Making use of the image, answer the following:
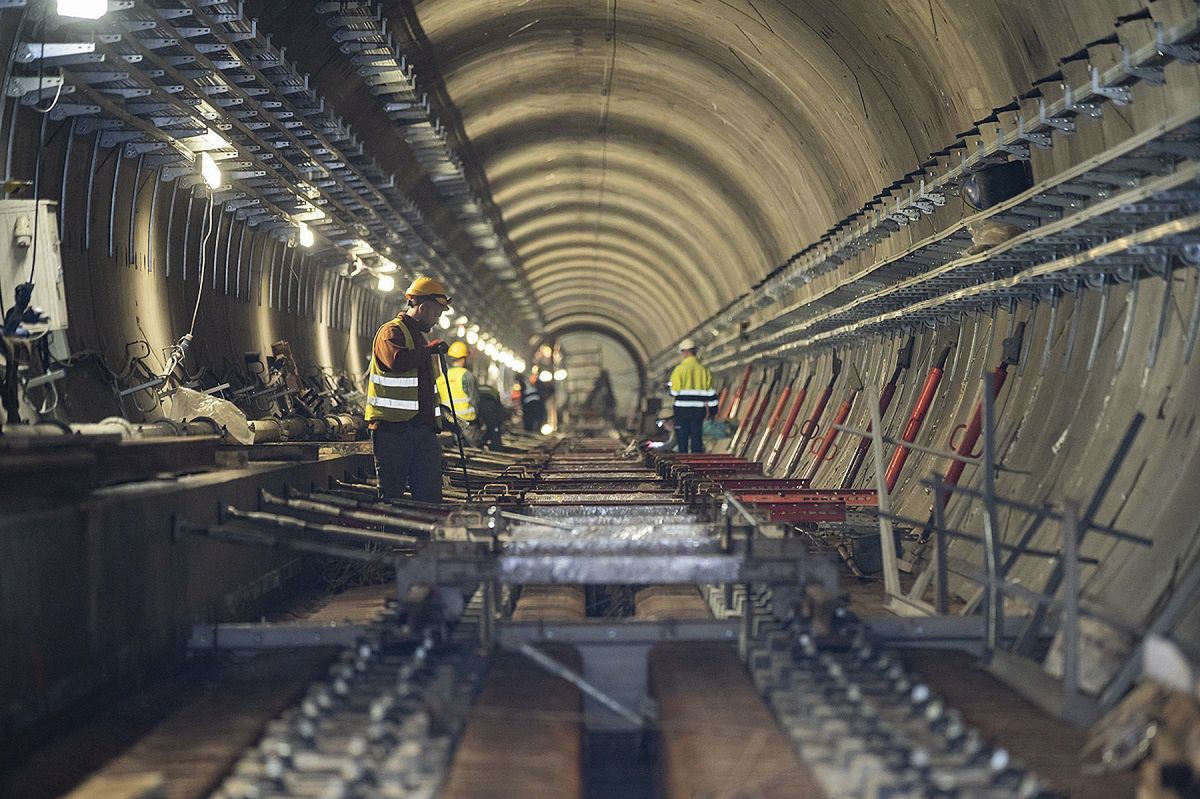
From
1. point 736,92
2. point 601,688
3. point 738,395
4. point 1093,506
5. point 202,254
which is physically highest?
point 736,92

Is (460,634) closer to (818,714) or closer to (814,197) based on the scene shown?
(818,714)

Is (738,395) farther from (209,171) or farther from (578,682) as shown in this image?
(578,682)

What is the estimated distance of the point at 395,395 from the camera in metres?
10.1

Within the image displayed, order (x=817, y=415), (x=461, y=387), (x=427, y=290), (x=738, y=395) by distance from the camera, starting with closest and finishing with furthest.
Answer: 1. (x=427, y=290)
2. (x=817, y=415)
3. (x=461, y=387)
4. (x=738, y=395)

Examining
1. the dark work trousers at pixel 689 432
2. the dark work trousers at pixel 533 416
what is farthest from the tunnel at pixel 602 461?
the dark work trousers at pixel 533 416

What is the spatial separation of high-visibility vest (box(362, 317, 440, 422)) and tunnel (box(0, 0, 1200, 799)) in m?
0.04

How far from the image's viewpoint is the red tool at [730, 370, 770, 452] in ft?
75.8

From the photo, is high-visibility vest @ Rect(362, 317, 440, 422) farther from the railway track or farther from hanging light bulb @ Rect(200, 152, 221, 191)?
hanging light bulb @ Rect(200, 152, 221, 191)

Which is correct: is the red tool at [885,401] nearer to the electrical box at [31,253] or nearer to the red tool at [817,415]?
the red tool at [817,415]

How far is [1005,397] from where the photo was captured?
397 inches

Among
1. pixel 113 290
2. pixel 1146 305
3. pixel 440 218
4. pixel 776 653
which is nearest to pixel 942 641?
pixel 776 653

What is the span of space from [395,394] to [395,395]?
0.03 feet

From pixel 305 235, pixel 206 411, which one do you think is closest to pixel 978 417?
pixel 206 411

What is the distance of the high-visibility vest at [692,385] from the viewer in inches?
766
